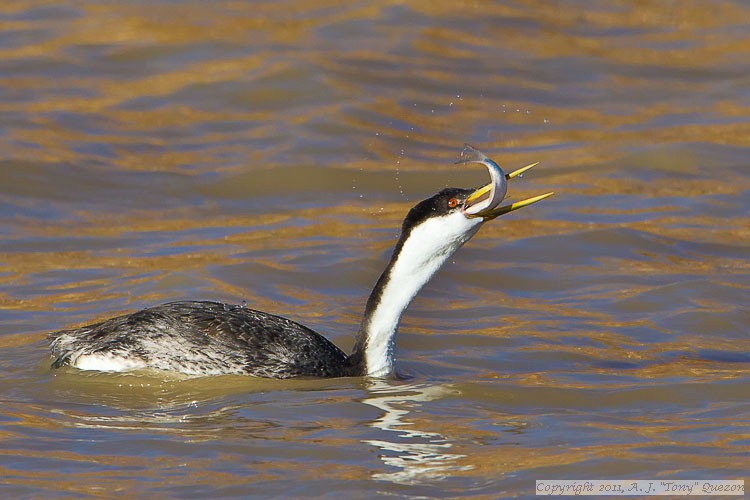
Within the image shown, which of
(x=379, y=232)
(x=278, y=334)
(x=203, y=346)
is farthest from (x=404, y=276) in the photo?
(x=379, y=232)

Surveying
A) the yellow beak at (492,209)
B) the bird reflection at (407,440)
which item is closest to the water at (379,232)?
the bird reflection at (407,440)

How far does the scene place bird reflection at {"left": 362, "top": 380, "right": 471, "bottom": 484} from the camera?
6.64 m

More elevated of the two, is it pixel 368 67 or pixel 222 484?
pixel 368 67

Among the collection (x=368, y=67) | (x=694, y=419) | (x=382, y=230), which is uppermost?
(x=368, y=67)

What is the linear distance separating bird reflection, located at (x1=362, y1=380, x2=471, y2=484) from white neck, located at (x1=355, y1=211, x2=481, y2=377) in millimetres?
194

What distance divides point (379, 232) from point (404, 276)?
3826 millimetres

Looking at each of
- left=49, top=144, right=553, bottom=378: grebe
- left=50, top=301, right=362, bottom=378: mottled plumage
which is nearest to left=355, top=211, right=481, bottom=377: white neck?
left=49, top=144, right=553, bottom=378: grebe

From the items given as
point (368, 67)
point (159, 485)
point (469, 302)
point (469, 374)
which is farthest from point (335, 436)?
point (368, 67)

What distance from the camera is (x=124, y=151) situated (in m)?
13.7

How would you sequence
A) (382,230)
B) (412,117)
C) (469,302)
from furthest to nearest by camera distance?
(412,117), (382,230), (469,302)

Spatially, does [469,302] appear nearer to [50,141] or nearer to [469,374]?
[469,374]

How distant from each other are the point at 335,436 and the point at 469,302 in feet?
11.2

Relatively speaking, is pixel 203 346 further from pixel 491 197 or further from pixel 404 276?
pixel 491 197

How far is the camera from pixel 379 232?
1188cm
